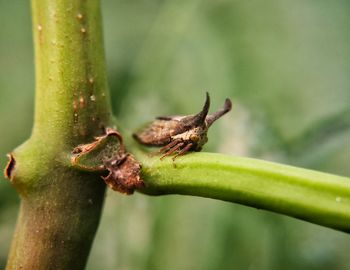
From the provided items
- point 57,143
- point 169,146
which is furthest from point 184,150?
point 57,143

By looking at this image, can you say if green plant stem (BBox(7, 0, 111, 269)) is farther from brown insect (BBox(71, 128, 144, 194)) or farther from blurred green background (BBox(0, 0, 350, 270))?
blurred green background (BBox(0, 0, 350, 270))

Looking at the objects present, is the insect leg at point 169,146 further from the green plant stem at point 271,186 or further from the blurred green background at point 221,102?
the blurred green background at point 221,102

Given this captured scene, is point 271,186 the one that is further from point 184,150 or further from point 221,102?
point 221,102

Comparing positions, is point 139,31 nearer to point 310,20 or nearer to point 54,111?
point 310,20

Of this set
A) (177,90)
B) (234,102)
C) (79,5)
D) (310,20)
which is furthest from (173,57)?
(79,5)

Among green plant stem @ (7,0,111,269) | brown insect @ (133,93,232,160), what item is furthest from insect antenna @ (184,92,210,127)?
green plant stem @ (7,0,111,269)

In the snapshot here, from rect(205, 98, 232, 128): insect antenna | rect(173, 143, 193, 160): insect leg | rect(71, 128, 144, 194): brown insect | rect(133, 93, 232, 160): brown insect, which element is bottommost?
rect(71, 128, 144, 194): brown insect
